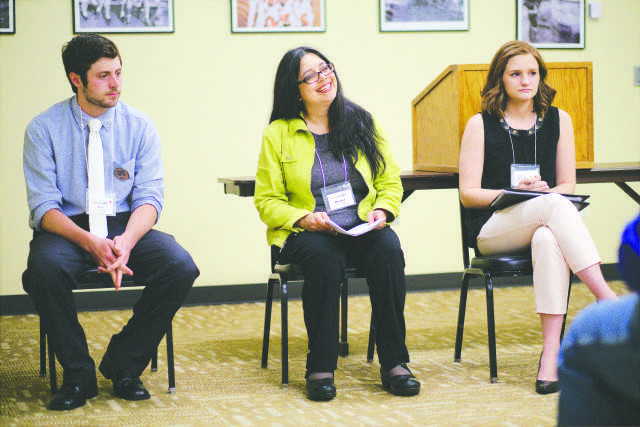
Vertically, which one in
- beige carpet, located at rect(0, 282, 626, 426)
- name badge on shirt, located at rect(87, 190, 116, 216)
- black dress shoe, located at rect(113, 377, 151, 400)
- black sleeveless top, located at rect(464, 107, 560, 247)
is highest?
black sleeveless top, located at rect(464, 107, 560, 247)

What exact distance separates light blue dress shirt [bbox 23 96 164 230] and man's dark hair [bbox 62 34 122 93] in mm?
134

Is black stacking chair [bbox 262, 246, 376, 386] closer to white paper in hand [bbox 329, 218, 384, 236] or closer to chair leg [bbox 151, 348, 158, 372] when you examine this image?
white paper in hand [bbox 329, 218, 384, 236]

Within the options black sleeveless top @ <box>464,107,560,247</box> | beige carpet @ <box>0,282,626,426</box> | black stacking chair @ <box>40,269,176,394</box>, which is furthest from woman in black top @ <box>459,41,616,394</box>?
black stacking chair @ <box>40,269,176,394</box>

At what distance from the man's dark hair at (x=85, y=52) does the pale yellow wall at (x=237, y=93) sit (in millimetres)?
1906

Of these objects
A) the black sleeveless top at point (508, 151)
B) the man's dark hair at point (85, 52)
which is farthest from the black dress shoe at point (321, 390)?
the man's dark hair at point (85, 52)

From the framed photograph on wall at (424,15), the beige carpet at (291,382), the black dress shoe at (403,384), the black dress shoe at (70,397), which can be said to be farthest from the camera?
the framed photograph on wall at (424,15)

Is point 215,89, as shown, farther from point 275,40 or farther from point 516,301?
point 516,301

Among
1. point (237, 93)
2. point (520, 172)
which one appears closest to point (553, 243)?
point (520, 172)

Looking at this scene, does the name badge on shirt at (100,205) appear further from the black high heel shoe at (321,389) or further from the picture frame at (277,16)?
the picture frame at (277,16)

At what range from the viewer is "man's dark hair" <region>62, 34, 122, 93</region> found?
2660 millimetres

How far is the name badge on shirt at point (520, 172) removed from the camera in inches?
114

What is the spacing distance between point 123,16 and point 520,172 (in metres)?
2.76

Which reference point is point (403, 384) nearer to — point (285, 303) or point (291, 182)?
point (285, 303)

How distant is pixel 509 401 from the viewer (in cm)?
243
